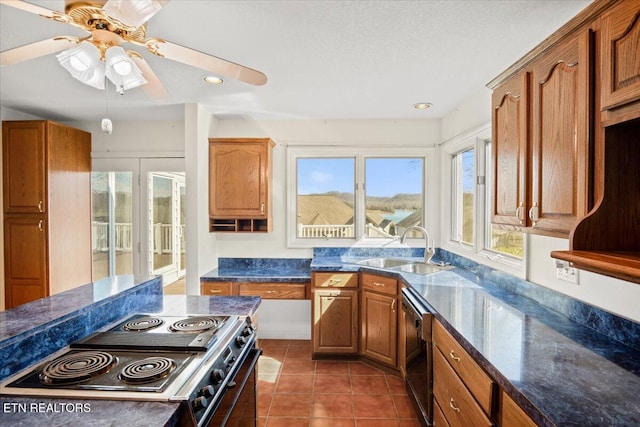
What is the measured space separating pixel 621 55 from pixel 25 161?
170 inches

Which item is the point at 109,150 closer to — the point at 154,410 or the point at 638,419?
the point at 154,410

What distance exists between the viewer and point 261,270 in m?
3.67

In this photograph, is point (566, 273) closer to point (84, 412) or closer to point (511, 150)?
point (511, 150)

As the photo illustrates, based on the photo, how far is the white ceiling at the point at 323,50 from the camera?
1.65 metres

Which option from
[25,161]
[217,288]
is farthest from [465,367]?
[25,161]

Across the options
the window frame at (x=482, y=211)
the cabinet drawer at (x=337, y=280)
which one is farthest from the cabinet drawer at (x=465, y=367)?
the cabinet drawer at (x=337, y=280)

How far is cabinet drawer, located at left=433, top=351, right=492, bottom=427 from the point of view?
1.38 m

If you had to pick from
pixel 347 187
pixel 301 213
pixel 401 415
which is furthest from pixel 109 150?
pixel 401 415

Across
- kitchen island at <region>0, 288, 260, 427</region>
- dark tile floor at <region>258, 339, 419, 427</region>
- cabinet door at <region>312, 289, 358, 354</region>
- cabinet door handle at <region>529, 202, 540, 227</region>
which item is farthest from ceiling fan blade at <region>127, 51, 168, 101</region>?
dark tile floor at <region>258, 339, 419, 427</region>

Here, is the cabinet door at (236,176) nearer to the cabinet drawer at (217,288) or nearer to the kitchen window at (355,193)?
the kitchen window at (355,193)

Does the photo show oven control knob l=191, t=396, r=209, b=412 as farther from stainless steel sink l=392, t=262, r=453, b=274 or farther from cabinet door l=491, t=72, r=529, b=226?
stainless steel sink l=392, t=262, r=453, b=274

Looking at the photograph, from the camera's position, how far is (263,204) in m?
3.43

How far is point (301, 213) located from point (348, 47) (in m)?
2.12

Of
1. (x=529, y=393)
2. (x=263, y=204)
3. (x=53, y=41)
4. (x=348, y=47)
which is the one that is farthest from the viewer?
(x=263, y=204)
